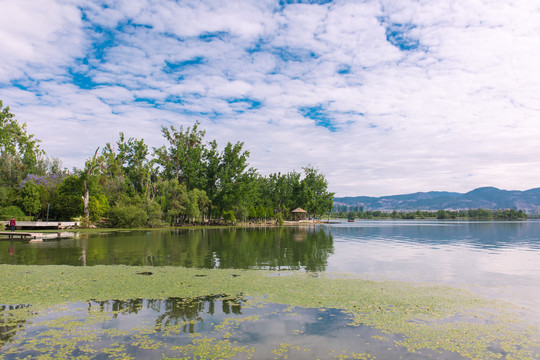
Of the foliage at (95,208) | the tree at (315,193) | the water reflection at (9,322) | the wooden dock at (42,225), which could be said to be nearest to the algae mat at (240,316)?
the water reflection at (9,322)

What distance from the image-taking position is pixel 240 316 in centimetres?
848

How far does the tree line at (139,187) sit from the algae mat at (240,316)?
1447 inches

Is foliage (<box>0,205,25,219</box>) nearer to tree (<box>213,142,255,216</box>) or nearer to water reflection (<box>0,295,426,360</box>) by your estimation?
tree (<box>213,142,255,216</box>)

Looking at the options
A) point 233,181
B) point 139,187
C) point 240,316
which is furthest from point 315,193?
point 240,316

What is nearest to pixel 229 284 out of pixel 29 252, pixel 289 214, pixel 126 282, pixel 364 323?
pixel 126 282

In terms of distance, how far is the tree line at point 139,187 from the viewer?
4703cm

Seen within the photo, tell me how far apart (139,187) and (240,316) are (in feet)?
195

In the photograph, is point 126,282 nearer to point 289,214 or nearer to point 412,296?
point 412,296

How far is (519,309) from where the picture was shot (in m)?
9.48

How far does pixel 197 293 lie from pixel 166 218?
47956mm

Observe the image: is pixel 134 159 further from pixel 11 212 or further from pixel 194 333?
pixel 194 333

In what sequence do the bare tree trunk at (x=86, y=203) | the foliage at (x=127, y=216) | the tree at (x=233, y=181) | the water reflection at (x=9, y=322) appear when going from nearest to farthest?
the water reflection at (x=9, y=322) → the bare tree trunk at (x=86, y=203) → the foliage at (x=127, y=216) → the tree at (x=233, y=181)

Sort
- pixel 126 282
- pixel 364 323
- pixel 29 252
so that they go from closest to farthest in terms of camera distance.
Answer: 1. pixel 364 323
2. pixel 126 282
3. pixel 29 252

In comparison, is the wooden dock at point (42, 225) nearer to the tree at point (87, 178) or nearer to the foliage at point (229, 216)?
the tree at point (87, 178)
